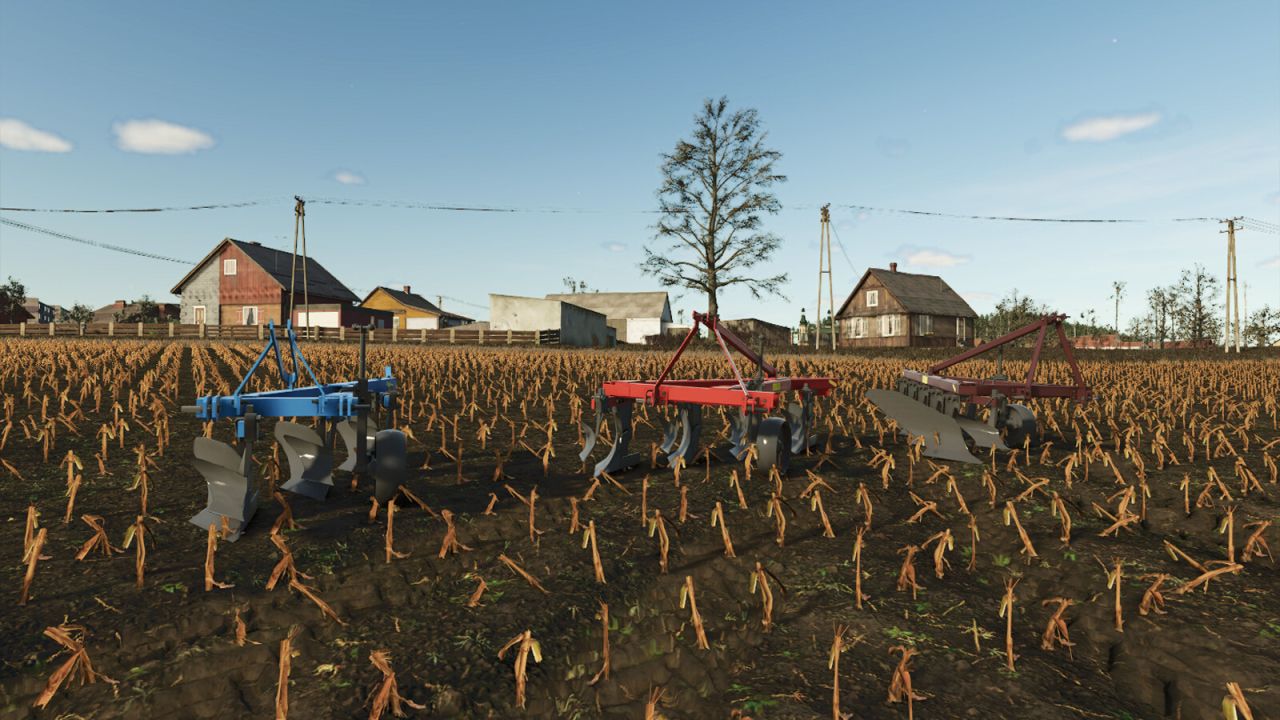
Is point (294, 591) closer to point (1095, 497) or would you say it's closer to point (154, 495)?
point (154, 495)

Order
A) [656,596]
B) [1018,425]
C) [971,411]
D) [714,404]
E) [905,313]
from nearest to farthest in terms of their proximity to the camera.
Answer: [656,596], [714,404], [1018,425], [971,411], [905,313]

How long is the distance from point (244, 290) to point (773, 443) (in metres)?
52.1

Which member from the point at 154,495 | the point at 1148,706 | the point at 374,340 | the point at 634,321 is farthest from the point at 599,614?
the point at 634,321

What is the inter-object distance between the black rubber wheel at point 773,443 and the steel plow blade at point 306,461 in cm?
339

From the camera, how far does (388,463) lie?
4328 millimetres

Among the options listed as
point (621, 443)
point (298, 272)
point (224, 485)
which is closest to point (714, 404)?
point (621, 443)

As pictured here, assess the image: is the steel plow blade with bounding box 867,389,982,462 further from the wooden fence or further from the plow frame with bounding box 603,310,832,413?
the wooden fence

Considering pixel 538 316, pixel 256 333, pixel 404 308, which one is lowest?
pixel 256 333

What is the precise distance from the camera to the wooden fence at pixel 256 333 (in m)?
36.3

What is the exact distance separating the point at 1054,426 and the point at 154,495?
31.5ft

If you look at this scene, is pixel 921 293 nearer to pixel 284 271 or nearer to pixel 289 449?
pixel 284 271

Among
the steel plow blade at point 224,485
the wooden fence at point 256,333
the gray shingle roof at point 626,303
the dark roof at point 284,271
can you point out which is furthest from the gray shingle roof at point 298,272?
the steel plow blade at point 224,485

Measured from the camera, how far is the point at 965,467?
6082 mm

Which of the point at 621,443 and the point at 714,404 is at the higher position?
the point at 714,404
